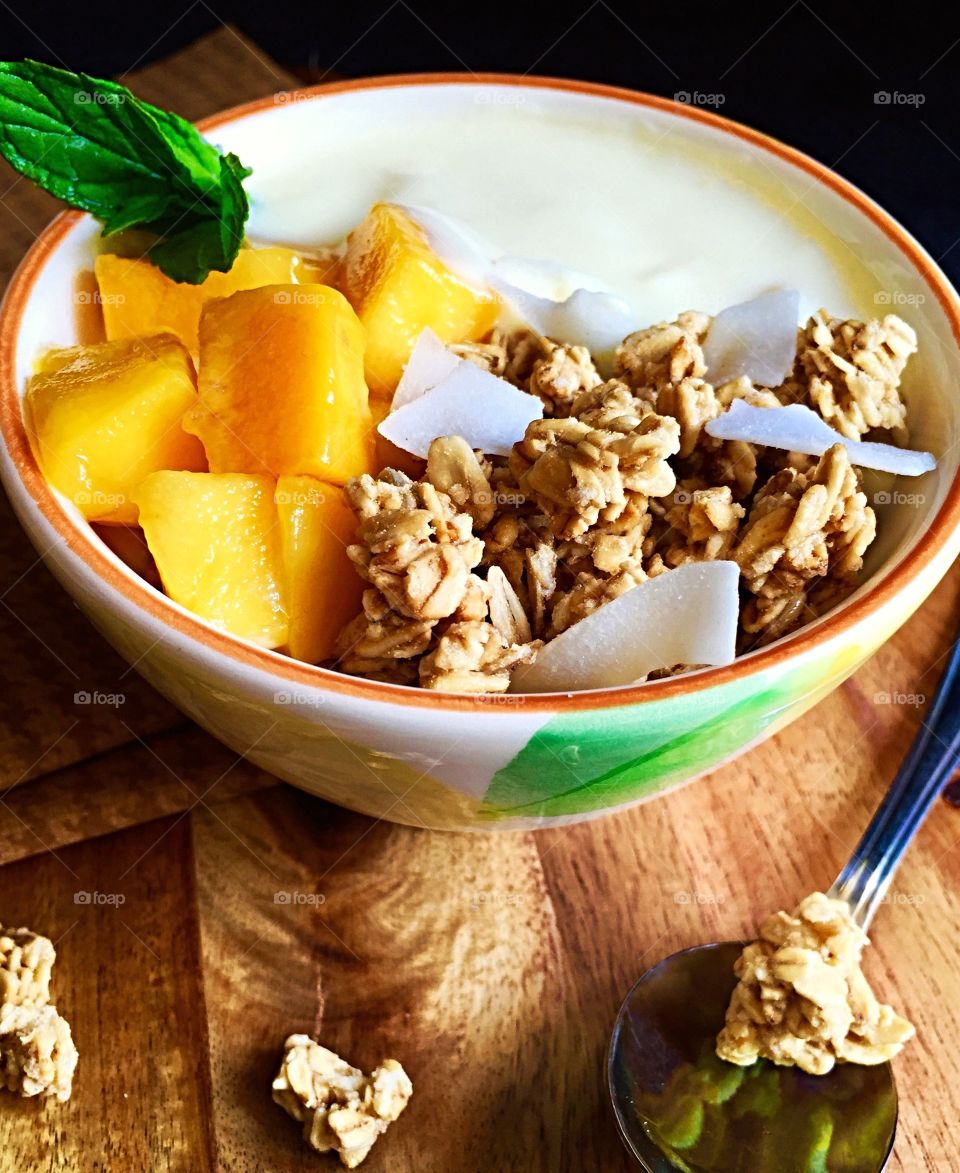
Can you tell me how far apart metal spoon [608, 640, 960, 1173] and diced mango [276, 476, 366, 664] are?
45cm

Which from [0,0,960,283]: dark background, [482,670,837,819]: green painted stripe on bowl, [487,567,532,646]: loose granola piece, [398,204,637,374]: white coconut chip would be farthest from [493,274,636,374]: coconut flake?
[0,0,960,283]: dark background

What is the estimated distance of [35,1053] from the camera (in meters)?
1.18

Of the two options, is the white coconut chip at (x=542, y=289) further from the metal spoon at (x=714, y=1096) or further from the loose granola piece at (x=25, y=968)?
the loose granola piece at (x=25, y=968)

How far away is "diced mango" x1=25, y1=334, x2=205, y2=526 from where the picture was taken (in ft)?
4.02

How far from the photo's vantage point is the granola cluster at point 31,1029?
1.18 meters

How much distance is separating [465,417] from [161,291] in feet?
1.29

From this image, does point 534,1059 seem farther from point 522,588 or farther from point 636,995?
point 522,588

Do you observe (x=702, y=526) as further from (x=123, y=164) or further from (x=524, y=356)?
(x=123, y=164)

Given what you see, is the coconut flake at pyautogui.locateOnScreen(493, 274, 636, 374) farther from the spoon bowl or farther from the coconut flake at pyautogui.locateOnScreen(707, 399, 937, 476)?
the spoon bowl

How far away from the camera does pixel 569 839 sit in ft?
4.62

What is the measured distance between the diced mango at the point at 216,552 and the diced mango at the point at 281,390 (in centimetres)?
6

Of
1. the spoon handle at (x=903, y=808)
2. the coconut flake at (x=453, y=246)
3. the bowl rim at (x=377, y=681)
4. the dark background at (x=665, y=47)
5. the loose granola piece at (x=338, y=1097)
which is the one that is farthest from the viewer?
the dark background at (x=665, y=47)

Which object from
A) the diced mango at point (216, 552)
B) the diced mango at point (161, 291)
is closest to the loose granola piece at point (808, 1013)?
the diced mango at point (216, 552)

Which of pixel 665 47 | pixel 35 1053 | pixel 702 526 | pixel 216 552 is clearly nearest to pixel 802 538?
pixel 702 526
